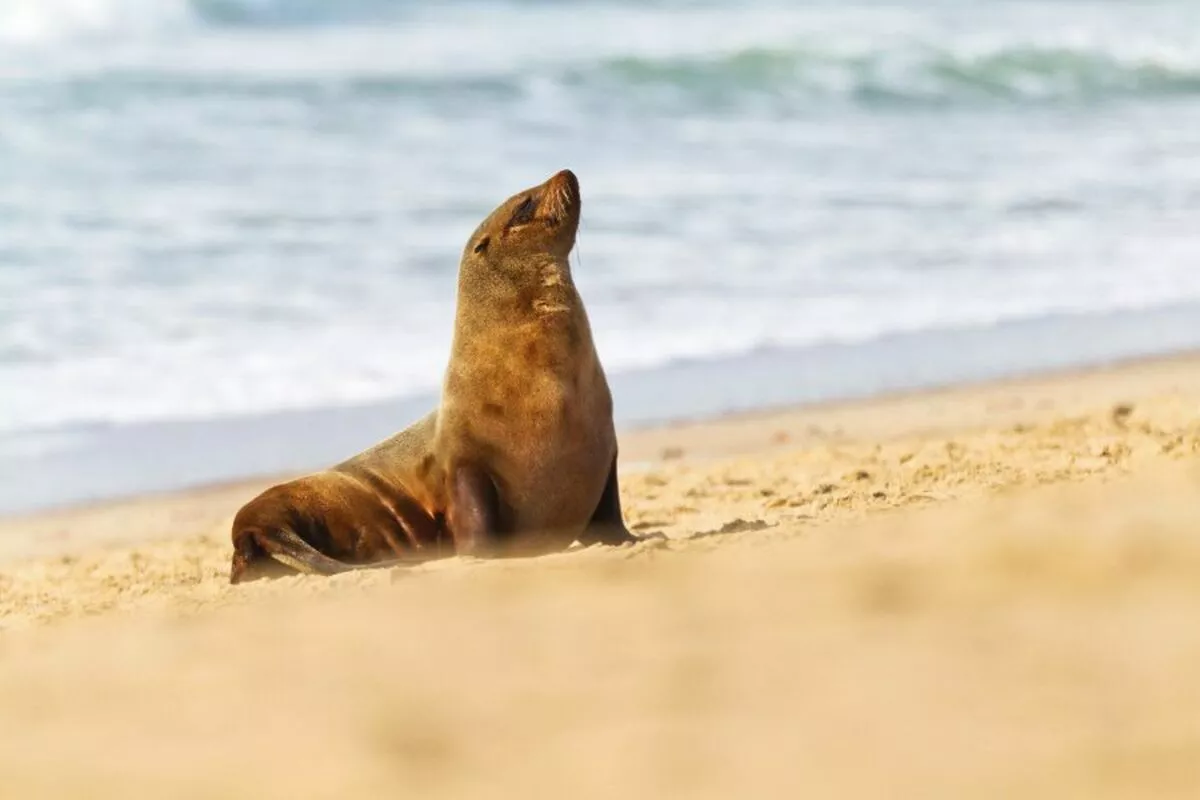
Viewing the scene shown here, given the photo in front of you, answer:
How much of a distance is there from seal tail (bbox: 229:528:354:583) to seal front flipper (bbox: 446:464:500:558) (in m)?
0.37

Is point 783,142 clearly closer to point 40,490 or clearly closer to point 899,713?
point 40,490

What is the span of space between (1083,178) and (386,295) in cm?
624

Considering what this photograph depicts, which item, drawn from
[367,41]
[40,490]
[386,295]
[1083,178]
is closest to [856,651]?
[40,490]

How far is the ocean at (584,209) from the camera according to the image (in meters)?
9.23

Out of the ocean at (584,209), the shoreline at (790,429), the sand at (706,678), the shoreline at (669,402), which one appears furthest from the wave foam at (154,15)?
the sand at (706,678)

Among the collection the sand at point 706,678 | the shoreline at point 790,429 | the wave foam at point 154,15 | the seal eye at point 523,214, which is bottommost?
the shoreline at point 790,429

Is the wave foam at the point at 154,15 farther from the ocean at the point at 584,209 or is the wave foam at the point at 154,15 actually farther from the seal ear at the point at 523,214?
the seal ear at the point at 523,214

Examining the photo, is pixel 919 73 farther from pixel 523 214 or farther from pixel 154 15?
pixel 523 214

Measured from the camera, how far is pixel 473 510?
5582 mm

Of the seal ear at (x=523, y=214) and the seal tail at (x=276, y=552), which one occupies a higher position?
the seal ear at (x=523, y=214)

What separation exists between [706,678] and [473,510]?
2.92m

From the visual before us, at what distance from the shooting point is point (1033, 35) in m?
24.4

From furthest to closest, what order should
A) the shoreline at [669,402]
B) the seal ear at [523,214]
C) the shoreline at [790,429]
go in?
the shoreline at [669,402]
the shoreline at [790,429]
the seal ear at [523,214]

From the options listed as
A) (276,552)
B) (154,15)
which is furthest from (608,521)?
(154,15)
